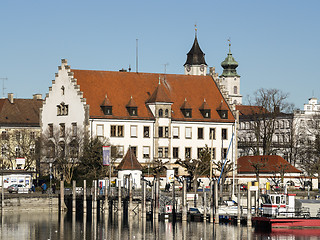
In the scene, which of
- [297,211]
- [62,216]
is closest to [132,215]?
[62,216]

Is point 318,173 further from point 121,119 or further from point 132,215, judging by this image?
point 132,215

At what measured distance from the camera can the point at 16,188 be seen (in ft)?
372

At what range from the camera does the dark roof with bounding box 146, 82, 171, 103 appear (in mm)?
128125

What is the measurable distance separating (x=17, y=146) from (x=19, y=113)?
39.1 ft

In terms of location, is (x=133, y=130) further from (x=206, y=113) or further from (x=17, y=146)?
(x=17, y=146)

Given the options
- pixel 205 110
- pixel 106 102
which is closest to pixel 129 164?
pixel 106 102

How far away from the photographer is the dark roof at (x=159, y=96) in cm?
12812

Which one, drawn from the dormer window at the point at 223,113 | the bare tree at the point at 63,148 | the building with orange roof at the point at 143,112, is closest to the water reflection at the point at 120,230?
the bare tree at the point at 63,148

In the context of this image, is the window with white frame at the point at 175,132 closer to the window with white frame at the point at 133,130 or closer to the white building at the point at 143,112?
the white building at the point at 143,112

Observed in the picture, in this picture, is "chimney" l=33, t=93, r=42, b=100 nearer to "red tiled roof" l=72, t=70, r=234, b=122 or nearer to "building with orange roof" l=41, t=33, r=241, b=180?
"building with orange roof" l=41, t=33, r=241, b=180

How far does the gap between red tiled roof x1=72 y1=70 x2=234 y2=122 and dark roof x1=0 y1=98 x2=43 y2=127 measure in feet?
105

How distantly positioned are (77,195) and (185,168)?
23920mm

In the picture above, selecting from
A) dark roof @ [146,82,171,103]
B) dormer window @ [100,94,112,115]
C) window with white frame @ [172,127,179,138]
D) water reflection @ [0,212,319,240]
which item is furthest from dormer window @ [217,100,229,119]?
water reflection @ [0,212,319,240]

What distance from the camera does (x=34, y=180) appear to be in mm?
123688
